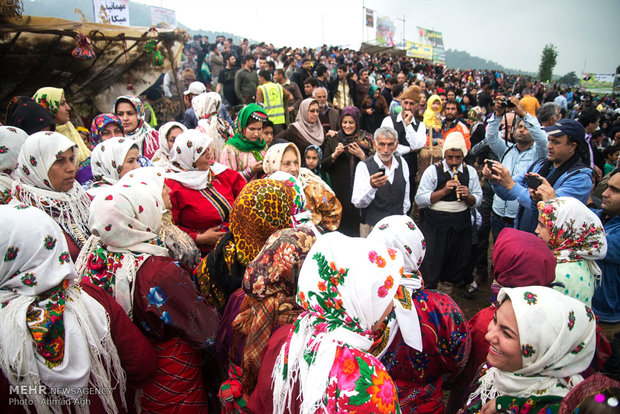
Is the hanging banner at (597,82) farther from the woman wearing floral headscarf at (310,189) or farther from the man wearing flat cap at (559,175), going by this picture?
the woman wearing floral headscarf at (310,189)

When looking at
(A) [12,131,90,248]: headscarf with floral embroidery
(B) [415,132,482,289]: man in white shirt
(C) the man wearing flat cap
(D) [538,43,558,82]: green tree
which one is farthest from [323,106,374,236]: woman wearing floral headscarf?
(D) [538,43,558,82]: green tree

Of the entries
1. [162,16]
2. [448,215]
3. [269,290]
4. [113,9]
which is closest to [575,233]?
[448,215]

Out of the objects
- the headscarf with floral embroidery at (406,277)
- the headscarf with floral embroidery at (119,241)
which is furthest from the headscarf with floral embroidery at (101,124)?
the headscarf with floral embroidery at (406,277)

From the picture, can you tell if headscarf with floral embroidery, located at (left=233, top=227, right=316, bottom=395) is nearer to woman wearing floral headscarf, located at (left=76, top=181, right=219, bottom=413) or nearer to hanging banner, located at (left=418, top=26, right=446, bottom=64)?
woman wearing floral headscarf, located at (left=76, top=181, right=219, bottom=413)

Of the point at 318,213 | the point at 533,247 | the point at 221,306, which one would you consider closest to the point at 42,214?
the point at 221,306

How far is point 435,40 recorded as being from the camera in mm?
45531

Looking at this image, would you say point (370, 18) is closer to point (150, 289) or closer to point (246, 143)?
point (246, 143)

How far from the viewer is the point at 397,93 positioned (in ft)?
24.4

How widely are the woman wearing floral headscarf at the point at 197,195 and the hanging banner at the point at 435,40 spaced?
148 feet

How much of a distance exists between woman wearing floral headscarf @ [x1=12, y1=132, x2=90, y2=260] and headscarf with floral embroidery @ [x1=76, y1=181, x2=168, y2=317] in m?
0.58

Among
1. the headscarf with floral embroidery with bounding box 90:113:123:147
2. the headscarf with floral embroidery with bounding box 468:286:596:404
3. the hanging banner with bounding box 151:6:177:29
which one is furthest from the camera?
the hanging banner with bounding box 151:6:177:29

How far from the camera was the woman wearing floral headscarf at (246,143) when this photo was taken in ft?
12.6

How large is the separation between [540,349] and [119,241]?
2.13m

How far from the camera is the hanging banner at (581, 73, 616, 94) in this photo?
92.5 feet
